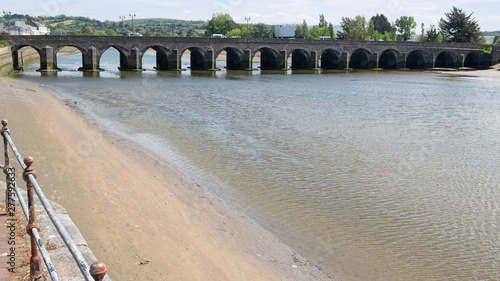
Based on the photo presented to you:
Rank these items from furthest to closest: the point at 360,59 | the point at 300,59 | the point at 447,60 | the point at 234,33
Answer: the point at 234,33, the point at 447,60, the point at 360,59, the point at 300,59

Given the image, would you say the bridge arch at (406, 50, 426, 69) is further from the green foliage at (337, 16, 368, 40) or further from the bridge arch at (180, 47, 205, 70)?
the bridge arch at (180, 47, 205, 70)

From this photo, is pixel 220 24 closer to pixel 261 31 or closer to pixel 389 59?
pixel 261 31

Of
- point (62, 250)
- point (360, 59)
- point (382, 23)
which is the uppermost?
point (382, 23)

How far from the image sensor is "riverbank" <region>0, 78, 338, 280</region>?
7.75m

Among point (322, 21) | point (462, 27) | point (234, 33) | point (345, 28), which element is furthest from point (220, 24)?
point (462, 27)

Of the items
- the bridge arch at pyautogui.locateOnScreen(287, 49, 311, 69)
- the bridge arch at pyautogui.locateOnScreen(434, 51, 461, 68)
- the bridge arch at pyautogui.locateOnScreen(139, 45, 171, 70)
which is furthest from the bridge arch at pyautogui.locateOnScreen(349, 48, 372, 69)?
the bridge arch at pyautogui.locateOnScreen(139, 45, 171, 70)

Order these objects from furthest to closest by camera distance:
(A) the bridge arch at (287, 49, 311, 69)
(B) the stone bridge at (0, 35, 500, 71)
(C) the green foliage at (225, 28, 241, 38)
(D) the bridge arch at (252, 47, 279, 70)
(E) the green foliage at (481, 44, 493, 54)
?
(C) the green foliage at (225, 28, 241, 38) < (E) the green foliage at (481, 44, 493, 54) < (A) the bridge arch at (287, 49, 311, 69) < (D) the bridge arch at (252, 47, 279, 70) < (B) the stone bridge at (0, 35, 500, 71)

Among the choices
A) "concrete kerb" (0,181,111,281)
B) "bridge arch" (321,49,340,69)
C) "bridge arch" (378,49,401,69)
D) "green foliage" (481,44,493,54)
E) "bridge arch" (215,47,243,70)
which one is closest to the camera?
"concrete kerb" (0,181,111,281)

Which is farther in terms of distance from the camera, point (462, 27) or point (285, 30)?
point (285, 30)

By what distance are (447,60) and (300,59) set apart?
94.1ft

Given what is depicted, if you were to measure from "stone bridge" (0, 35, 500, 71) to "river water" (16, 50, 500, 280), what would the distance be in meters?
21.4

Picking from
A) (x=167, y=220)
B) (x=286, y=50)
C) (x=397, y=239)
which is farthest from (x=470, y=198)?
(x=286, y=50)

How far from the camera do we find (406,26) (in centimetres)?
12156

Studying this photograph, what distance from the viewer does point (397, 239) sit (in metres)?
10.1
